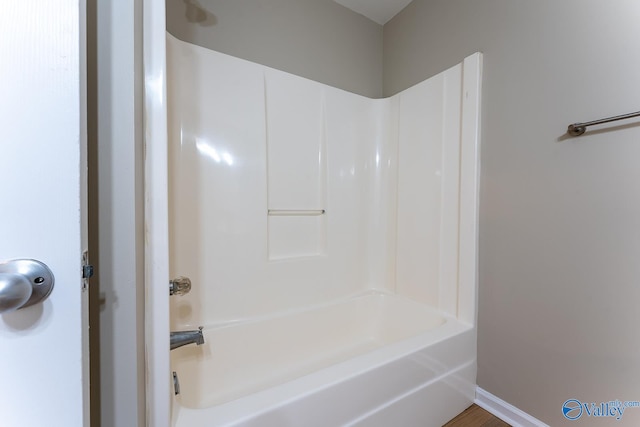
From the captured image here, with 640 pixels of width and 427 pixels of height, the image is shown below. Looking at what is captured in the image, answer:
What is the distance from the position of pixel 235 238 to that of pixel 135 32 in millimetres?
1043

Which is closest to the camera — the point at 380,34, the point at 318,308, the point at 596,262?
the point at 596,262

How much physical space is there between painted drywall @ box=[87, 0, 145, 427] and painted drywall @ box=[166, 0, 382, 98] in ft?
3.36

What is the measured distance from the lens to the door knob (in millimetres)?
326

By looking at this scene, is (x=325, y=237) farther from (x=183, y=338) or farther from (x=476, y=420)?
(x=476, y=420)

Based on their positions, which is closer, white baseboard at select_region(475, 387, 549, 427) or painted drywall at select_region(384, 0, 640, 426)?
painted drywall at select_region(384, 0, 640, 426)

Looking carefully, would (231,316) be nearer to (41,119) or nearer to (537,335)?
(41,119)

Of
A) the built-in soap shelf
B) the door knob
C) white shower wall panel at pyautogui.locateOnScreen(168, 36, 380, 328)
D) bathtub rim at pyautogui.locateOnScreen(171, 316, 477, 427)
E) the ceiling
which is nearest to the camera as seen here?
the door knob

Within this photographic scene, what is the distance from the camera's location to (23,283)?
13.4 inches

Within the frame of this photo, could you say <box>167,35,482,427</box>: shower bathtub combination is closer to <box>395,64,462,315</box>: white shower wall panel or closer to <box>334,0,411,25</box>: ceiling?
<box>395,64,462,315</box>: white shower wall panel

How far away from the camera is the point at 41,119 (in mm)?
367

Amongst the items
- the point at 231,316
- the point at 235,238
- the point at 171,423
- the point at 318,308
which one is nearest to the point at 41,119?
the point at 171,423

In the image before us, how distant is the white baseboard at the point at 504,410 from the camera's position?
1.19 meters

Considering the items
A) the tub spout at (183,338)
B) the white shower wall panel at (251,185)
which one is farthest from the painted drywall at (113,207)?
the white shower wall panel at (251,185)
